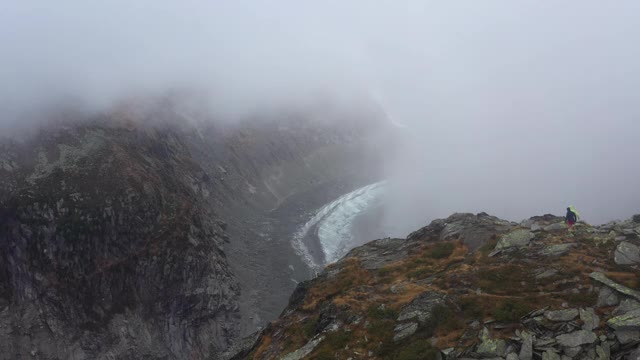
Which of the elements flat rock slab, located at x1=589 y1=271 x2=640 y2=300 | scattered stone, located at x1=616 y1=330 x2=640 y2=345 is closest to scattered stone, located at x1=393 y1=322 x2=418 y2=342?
flat rock slab, located at x1=589 y1=271 x2=640 y2=300

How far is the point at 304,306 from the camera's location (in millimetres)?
53062

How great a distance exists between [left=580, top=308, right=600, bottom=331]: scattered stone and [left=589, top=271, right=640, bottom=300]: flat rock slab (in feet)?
8.37

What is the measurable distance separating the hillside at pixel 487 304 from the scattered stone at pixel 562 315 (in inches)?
2.2

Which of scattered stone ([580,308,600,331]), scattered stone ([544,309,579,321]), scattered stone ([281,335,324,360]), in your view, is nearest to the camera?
scattered stone ([580,308,600,331])

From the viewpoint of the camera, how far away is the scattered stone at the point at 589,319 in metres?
29.4

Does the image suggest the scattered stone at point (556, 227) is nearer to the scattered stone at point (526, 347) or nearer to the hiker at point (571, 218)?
the hiker at point (571, 218)

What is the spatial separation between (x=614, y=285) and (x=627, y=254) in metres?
6.12

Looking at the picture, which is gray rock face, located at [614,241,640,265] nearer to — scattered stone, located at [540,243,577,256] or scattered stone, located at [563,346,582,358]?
scattered stone, located at [540,243,577,256]

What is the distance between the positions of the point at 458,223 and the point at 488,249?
13094mm

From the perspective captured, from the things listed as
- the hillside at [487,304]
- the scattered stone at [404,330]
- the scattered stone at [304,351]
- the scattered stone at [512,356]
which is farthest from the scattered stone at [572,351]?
the scattered stone at [304,351]

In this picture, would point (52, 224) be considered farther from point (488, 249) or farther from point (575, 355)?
point (575, 355)

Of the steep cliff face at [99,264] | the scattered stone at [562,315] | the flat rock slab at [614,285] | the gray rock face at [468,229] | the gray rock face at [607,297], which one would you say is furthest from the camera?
the steep cliff face at [99,264]

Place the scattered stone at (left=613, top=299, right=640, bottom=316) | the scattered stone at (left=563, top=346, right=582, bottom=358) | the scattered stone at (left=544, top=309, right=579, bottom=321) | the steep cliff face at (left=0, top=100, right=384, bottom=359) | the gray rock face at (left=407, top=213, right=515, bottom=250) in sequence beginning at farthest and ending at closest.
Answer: the steep cliff face at (left=0, top=100, right=384, bottom=359), the gray rock face at (left=407, top=213, right=515, bottom=250), the scattered stone at (left=544, top=309, right=579, bottom=321), the scattered stone at (left=613, top=299, right=640, bottom=316), the scattered stone at (left=563, top=346, right=582, bottom=358)

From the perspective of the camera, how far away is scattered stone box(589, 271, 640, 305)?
30.9 meters
